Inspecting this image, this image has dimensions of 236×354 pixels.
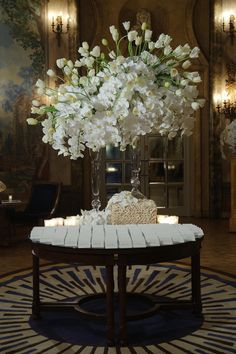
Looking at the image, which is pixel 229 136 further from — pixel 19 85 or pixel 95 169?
pixel 95 169

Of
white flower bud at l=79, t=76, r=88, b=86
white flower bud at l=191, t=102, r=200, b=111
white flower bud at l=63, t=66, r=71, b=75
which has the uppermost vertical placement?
white flower bud at l=63, t=66, r=71, b=75

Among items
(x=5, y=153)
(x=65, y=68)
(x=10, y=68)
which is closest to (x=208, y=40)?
(x=10, y=68)

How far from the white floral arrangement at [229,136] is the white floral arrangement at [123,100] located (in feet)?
19.0

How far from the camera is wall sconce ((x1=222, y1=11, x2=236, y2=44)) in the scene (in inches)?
360

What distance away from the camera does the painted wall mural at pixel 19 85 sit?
8.37 meters

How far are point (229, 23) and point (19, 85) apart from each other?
12.8ft

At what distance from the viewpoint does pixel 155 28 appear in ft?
32.5

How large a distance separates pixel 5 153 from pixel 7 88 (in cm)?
107

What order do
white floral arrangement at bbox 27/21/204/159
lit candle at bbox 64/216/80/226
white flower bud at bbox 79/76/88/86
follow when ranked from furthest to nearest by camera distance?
lit candle at bbox 64/216/80/226 → white flower bud at bbox 79/76/88/86 → white floral arrangement at bbox 27/21/204/159

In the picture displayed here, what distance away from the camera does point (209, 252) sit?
625 centimetres

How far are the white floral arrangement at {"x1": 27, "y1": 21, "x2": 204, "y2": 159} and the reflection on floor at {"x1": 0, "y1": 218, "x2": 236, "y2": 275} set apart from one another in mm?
2568

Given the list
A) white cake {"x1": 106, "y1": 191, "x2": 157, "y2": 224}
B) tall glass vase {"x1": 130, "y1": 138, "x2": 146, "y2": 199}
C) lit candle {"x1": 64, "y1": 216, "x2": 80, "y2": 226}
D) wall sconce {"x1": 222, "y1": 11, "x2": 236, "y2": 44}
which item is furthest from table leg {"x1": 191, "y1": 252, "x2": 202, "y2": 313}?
wall sconce {"x1": 222, "y1": 11, "x2": 236, "y2": 44}

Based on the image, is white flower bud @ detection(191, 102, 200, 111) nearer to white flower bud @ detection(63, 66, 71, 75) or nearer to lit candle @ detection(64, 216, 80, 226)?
white flower bud @ detection(63, 66, 71, 75)

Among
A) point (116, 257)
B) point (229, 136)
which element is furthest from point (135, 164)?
point (229, 136)
